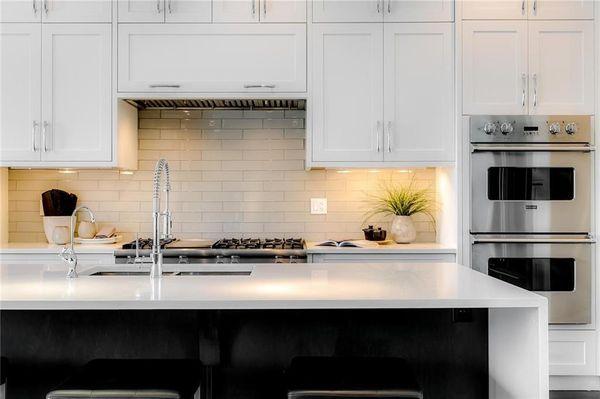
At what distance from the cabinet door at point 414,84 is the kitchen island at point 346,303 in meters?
1.42

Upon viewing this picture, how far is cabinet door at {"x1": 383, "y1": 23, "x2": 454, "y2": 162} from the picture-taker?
355cm

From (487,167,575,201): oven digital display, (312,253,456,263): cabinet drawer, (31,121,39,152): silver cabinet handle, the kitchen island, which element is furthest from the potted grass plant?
(31,121,39,152): silver cabinet handle

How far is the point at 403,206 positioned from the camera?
3.85 meters

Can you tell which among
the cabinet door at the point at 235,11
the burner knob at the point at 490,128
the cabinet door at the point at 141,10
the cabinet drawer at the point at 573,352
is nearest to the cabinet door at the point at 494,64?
the burner knob at the point at 490,128

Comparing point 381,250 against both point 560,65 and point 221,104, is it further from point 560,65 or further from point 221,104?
point 560,65

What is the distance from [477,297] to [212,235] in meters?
2.64

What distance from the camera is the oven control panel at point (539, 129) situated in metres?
3.41

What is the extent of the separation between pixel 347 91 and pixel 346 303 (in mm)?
2174

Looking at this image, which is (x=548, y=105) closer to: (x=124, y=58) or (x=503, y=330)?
(x=503, y=330)

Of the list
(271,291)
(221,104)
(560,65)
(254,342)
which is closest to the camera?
(271,291)

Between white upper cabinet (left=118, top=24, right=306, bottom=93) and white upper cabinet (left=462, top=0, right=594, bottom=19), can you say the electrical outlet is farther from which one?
white upper cabinet (left=462, top=0, right=594, bottom=19)

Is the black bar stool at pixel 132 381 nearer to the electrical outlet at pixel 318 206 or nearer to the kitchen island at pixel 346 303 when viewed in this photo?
the kitchen island at pixel 346 303

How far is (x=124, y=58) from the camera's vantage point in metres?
3.56

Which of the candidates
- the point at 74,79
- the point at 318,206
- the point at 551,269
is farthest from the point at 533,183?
the point at 74,79
